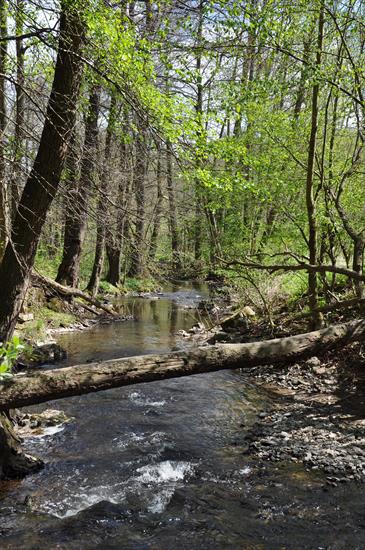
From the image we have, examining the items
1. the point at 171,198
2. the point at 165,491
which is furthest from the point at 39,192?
the point at 171,198

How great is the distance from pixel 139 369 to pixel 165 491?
1571 millimetres

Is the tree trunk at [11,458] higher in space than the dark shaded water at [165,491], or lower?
higher

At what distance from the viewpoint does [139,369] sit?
466 cm

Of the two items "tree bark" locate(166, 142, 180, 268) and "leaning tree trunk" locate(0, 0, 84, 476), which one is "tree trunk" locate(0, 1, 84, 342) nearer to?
"leaning tree trunk" locate(0, 0, 84, 476)

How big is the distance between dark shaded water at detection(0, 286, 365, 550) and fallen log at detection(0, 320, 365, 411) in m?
1.30

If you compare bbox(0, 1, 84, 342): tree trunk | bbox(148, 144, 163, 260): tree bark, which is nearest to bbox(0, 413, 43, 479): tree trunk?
bbox(0, 1, 84, 342): tree trunk

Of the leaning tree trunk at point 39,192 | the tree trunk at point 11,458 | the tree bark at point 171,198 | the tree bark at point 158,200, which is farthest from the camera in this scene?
the tree bark at point 158,200

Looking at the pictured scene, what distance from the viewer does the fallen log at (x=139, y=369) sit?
423 cm

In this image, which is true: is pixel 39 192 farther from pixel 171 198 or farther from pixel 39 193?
pixel 171 198

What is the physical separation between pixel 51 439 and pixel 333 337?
438cm

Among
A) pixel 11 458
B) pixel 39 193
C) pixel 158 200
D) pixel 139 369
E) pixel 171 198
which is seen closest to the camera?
pixel 139 369

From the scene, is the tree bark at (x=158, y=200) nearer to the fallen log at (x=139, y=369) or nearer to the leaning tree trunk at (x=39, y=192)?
the leaning tree trunk at (x=39, y=192)

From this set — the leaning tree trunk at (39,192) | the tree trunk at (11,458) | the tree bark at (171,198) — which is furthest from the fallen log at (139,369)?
the tree bark at (171,198)

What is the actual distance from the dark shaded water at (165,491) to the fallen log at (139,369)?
1297 mm
